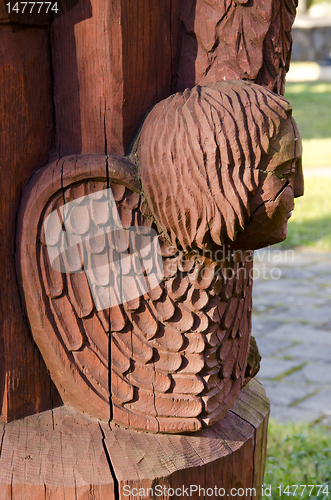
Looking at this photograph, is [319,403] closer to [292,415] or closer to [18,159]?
[292,415]

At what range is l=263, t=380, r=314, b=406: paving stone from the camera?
2.93 meters

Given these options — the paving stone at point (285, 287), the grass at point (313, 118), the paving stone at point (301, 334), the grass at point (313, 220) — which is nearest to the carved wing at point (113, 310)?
the paving stone at point (301, 334)

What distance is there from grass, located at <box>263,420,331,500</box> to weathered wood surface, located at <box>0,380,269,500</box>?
80 centimetres

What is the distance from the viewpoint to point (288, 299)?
4.34m

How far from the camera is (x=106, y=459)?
1.01m

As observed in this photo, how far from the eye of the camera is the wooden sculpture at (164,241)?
980 mm

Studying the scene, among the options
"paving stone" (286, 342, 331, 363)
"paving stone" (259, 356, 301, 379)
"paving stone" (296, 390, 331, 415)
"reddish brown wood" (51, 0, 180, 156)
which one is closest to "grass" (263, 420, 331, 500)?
"paving stone" (296, 390, 331, 415)

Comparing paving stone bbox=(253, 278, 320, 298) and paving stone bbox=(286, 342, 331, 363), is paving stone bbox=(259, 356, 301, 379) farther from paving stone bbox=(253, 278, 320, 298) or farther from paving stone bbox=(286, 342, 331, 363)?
paving stone bbox=(253, 278, 320, 298)

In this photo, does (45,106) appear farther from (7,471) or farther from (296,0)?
(7,471)

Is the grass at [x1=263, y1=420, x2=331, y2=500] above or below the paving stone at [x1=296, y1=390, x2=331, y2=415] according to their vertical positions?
above

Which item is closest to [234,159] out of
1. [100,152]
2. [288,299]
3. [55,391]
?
[100,152]

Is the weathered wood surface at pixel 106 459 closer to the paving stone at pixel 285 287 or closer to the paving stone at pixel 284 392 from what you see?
the paving stone at pixel 284 392

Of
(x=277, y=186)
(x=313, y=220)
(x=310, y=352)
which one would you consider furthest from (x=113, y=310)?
(x=313, y=220)

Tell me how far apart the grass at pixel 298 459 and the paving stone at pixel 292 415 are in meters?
0.09
